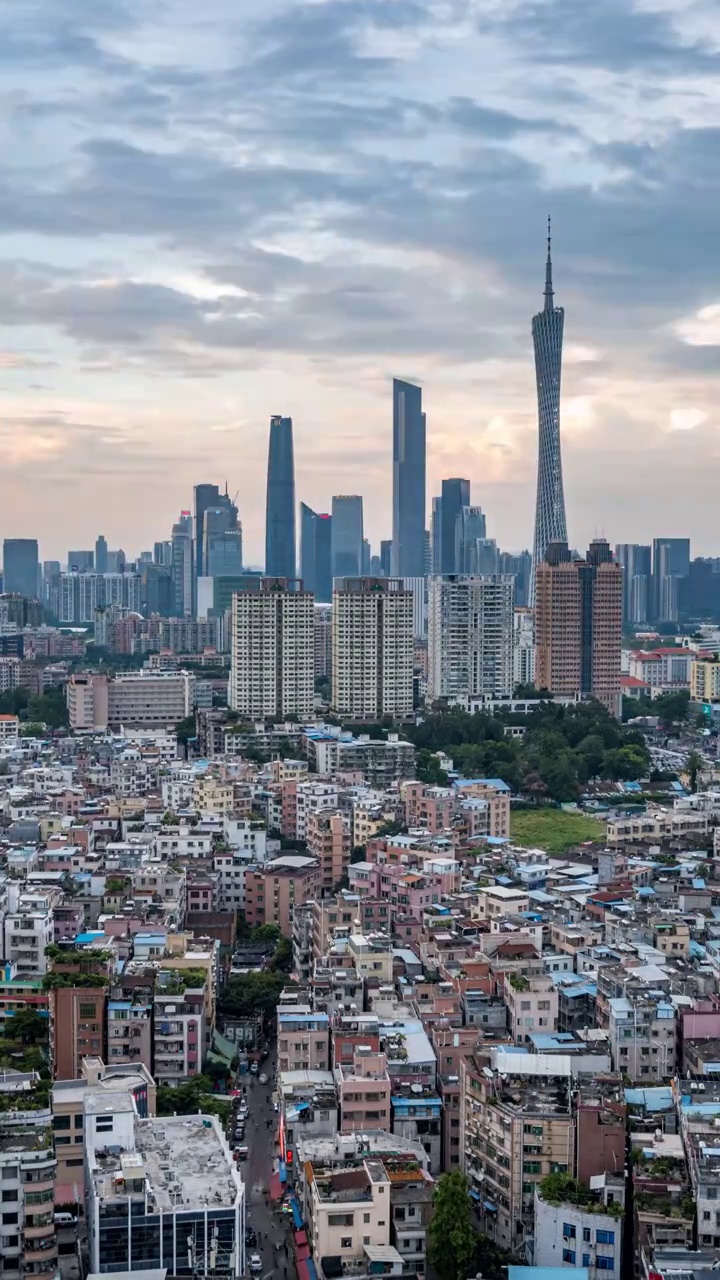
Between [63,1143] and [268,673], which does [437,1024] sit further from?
[268,673]

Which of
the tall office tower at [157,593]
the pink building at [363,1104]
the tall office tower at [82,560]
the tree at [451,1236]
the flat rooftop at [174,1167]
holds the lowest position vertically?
the tree at [451,1236]

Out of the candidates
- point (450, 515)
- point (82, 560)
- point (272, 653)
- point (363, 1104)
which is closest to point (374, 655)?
point (272, 653)

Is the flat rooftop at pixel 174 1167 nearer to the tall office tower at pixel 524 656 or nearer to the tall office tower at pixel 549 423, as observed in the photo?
the tall office tower at pixel 524 656

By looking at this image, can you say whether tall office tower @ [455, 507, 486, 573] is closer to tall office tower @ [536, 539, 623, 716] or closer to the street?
tall office tower @ [536, 539, 623, 716]

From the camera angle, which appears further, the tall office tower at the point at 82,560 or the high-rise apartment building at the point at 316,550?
the tall office tower at the point at 82,560

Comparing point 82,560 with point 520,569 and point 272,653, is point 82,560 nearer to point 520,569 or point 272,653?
point 520,569

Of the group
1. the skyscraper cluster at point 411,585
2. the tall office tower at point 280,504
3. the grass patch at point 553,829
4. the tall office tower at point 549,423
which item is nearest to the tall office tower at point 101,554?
the skyscraper cluster at point 411,585
